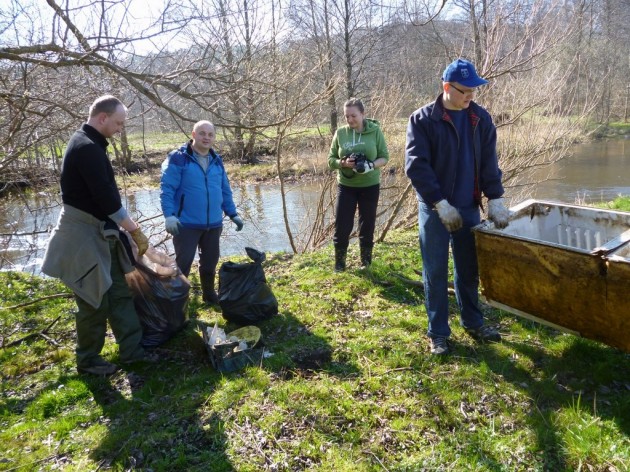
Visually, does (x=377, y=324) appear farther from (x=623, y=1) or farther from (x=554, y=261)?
(x=623, y=1)

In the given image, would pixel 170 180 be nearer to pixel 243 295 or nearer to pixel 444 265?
pixel 243 295

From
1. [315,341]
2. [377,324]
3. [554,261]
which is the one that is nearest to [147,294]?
[315,341]

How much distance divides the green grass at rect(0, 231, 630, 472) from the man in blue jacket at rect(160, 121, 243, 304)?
32.4 inches

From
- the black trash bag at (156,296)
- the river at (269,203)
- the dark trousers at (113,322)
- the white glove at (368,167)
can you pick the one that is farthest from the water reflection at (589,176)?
the dark trousers at (113,322)

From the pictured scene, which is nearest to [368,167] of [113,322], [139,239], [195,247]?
[195,247]

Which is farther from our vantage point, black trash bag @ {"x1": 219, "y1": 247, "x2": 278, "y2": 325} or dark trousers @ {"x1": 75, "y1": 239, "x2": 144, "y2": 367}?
black trash bag @ {"x1": 219, "y1": 247, "x2": 278, "y2": 325}

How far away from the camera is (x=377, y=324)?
398cm

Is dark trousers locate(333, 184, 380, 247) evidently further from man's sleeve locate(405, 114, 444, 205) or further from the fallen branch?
the fallen branch

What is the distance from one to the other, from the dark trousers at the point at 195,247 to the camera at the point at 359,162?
1.46 m

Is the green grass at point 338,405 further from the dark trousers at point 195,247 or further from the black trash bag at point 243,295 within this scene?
the dark trousers at point 195,247

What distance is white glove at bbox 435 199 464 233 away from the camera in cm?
293

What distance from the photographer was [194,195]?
420 centimetres

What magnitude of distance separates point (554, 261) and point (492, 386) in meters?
0.85

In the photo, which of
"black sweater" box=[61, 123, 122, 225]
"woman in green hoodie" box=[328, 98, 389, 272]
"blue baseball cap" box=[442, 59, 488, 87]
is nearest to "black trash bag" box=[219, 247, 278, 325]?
"black sweater" box=[61, 123, 122, 225]
